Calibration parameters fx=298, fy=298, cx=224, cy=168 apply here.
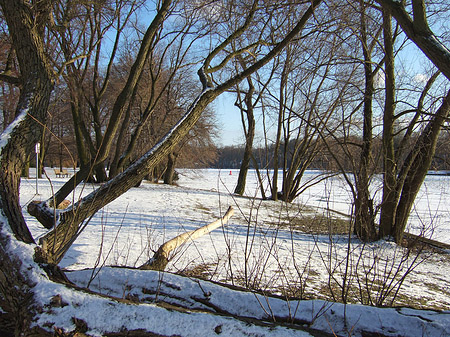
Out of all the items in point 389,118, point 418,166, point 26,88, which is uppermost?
point 389,118

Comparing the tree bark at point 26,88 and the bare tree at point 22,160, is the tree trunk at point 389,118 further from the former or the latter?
the tree bark at point 26,88

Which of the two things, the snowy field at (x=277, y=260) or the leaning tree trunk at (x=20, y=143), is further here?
the snowy field at (x=277, y=260)

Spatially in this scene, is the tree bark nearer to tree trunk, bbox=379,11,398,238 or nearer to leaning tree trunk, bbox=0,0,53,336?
leaning tree trunk, bbox=0,0,53,336

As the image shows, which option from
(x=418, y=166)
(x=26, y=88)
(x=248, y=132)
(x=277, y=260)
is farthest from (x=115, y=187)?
(x=248, y=132)

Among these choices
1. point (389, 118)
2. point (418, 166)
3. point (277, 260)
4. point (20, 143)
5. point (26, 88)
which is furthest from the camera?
point (389, 118)

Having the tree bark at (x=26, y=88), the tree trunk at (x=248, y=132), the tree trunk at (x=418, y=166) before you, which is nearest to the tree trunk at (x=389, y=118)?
the tree trunk at (x=418, y=166)

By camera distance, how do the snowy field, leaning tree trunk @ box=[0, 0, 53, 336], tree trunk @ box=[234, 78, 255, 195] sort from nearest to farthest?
leaning tree trunk @ box=[0, 0, 53, 336] < the snowy field < tree trunk @ box=[234, 78, 255, 195]

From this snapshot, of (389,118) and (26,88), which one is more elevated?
(389,118)

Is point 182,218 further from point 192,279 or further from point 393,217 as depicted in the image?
point 192,279

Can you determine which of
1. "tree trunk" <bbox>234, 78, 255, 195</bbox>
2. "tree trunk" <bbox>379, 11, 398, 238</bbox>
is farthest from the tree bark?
"tree trunk" <bbox>234, 78, 255, 195</bbox>

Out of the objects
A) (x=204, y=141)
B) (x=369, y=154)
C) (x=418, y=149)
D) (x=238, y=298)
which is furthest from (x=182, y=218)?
(x=204, y=141)

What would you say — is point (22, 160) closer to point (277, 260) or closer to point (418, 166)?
point (277, 260)

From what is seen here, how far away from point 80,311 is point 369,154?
7.05 metres

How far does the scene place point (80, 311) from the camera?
5.05 feet
